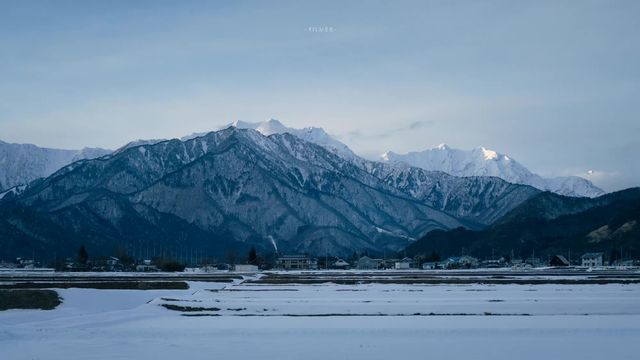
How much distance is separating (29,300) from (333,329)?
25.0m

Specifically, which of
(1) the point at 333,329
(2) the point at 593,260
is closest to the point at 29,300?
(1) the point at 333,329

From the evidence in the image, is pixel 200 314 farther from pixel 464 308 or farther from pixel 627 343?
pixel 627 343

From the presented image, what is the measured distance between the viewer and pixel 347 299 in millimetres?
58719

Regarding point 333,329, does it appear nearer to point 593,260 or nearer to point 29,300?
point 29,300

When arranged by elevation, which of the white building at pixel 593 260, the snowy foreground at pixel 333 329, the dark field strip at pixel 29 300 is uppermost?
the white building at pixel 593 260

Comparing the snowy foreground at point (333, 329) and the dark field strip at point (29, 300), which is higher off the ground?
the dark field strip at point (29, 300)

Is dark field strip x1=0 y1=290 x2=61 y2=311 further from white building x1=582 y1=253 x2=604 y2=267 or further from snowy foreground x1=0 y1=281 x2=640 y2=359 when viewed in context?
white building x1=582 y1=253 x2=604 y2=267

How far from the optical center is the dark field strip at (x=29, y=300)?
48.5m

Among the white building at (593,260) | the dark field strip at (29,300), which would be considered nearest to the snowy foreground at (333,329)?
the dark field strip at (29,300)

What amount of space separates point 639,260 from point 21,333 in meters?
182

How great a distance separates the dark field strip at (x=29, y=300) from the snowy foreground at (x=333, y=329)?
1238 mm

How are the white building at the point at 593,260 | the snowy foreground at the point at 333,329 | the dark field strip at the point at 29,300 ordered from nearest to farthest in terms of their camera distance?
1. the snowy foreground at the point at 333,329
2. the dark field strip at the point at 29,300
3. the white building at the point at 593,260

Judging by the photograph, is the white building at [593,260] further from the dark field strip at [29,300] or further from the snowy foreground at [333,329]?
the dark field strip at [29,300]

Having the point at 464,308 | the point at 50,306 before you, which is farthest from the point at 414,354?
the point at 50,306
